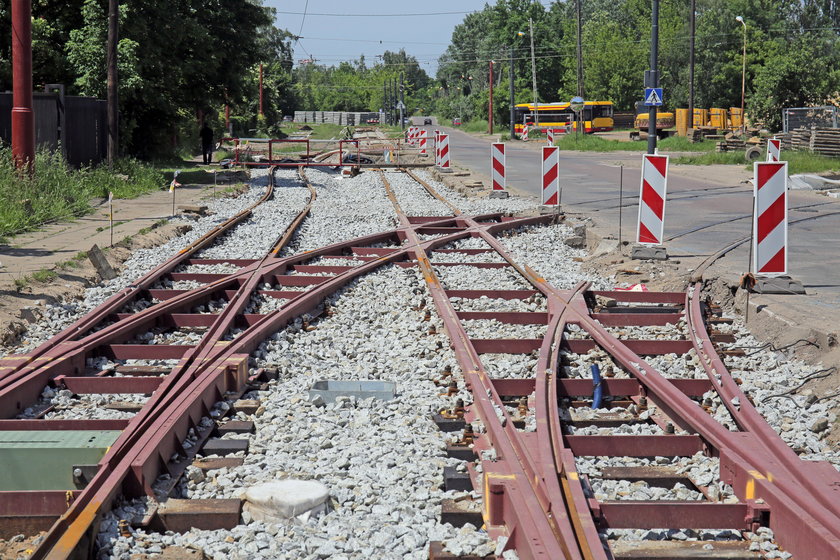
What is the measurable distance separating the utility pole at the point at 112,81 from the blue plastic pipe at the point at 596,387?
2195cm

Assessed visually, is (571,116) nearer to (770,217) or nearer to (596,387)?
(770,217)

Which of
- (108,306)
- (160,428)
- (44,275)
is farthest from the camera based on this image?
(44,275)

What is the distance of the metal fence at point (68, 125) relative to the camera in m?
Answer: 23.4

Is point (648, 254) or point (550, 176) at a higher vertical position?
point (550, 176)

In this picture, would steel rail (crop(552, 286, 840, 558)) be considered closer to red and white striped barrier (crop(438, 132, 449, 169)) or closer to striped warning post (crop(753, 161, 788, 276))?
striped warning post (crop(753, 161, 788, 276))

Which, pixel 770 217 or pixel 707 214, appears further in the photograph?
pixel 707 214

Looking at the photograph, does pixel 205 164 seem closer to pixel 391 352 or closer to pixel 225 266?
pixel 225 266

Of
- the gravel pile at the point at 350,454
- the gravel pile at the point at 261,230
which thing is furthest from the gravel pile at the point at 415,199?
the gravel pile at the point at 350,454

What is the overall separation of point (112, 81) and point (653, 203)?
1769cm

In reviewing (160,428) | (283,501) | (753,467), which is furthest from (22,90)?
(753,467)

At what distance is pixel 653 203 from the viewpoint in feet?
45.6

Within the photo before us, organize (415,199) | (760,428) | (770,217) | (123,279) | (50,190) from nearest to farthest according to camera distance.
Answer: (760,428), (770,217), (123,279), (50,190), (415,199)

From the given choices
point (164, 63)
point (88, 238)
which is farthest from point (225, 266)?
point (164, 63)

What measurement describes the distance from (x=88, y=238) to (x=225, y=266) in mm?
3860
